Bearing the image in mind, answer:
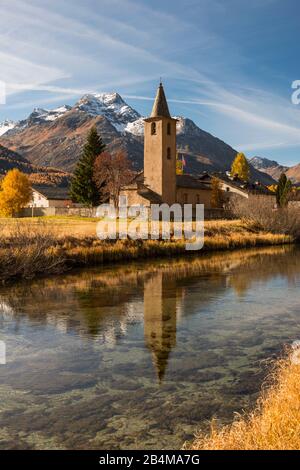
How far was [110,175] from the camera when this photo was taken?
2169 inches

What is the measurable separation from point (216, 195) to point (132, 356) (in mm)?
63348

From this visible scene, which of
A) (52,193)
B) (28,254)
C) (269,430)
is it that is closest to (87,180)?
(52,193)

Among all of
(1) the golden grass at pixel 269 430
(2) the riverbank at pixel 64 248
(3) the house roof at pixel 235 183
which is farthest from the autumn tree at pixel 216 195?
(1) the golden grass at pixel 269 430

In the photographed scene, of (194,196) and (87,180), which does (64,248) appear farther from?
(194,196)

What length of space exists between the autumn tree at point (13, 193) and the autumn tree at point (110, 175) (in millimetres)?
10585

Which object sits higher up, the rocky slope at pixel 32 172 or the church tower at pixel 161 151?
the rocky slope at pixel 32 172

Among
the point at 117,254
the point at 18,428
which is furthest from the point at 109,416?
the point at 117,254

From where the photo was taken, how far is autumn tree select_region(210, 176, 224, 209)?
7269 cm

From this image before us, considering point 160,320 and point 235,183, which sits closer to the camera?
point 160,320

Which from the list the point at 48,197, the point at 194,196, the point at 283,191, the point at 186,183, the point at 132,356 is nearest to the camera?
the point at 132,356

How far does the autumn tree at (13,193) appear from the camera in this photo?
60.0 meters

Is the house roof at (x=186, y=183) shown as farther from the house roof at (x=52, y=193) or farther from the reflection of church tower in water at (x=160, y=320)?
the reflection of church tower in water at (x=160, y=320)

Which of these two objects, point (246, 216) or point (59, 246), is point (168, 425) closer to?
point (59, 246)

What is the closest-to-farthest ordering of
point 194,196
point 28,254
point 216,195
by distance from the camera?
point 28,254, point 194,196, point 216,195
